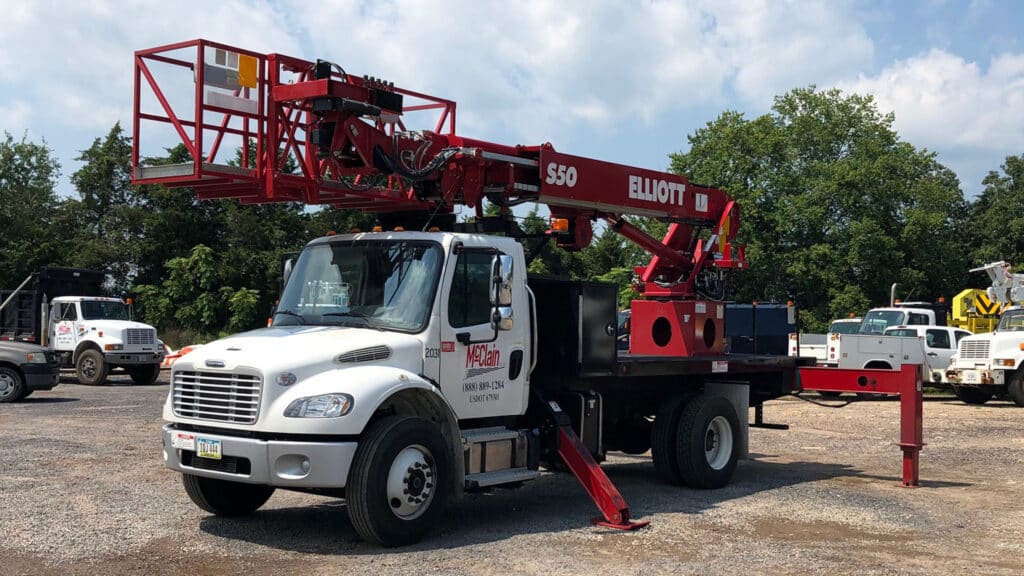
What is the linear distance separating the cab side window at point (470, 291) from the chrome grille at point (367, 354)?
731 mm

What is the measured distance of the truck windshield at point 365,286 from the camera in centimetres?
892

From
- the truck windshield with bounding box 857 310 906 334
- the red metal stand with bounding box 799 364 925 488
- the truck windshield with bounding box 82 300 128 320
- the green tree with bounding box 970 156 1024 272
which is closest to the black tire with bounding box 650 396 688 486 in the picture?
the red metal stand with bounding box 799 364 925 488

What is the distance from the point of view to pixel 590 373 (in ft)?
33.5

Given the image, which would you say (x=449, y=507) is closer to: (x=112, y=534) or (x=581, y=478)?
(x=581, y=478)

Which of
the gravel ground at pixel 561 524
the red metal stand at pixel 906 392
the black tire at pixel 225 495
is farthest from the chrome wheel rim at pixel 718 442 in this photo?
the black tire at pixel 225 495

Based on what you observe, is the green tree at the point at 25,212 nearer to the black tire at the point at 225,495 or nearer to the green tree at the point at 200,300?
the green tree at the point at 200,300

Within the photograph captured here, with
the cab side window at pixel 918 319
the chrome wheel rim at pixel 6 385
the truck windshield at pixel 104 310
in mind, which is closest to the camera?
the chrome wheel rim at pixel 6 385

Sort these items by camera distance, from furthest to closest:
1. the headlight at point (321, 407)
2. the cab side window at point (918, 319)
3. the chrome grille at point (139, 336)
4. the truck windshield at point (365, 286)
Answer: the cab side window at point (918, 319)
the chrome grille at point (139, 336)
the truck windshield at point (365, 286)
the headlight at point (321, 407)

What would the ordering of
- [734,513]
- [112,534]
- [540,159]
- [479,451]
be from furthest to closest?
[540,159] → [734,513] → [479,451] → [112,534]

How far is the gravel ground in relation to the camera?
7.75 m

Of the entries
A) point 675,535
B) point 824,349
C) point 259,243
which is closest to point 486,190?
point 675,535

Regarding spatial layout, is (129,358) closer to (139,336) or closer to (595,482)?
(139,336)

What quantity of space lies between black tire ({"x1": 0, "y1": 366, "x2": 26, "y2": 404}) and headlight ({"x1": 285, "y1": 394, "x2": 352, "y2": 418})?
15.5 metres

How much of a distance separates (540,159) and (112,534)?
540cm
